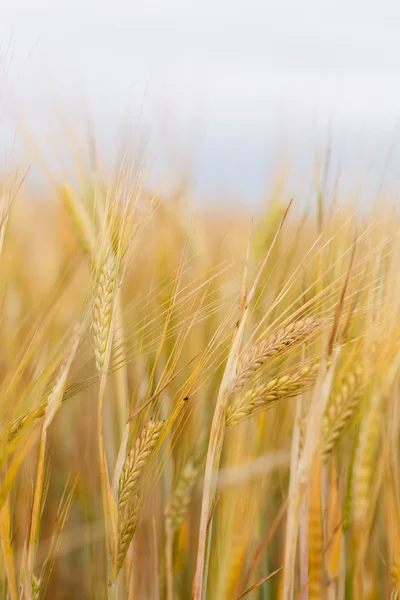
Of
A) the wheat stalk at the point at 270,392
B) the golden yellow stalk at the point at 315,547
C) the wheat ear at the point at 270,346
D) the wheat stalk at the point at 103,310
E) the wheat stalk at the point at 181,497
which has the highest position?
the wheat stalk at the point at 103,310

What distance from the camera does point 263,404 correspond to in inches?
22.4

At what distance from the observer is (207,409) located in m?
0.74

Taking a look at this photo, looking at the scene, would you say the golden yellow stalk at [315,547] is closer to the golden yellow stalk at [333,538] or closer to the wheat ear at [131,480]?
the golden yellow stalk at [333,538]

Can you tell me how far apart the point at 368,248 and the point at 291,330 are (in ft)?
0.45

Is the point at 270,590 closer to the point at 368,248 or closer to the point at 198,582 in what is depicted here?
the point at 198,582

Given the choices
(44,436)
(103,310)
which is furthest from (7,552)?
(103,310)

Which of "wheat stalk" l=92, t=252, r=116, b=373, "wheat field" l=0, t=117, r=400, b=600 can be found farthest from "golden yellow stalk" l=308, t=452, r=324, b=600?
"wheat stalk" l=92, t=252, r=116, b=373

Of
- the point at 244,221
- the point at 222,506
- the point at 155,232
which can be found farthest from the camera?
the point at 244,221

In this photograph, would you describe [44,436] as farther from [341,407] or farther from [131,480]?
[341,407]

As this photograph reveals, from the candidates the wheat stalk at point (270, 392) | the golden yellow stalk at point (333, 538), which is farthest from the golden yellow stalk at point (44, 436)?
the golden yellow stalk at point (333, 538)

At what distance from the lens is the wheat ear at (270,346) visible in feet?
1.79

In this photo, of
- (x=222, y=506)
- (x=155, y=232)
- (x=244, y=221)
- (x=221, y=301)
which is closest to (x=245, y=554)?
(x=222, y=506)

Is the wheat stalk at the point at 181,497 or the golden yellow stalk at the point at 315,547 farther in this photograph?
the wheat stalk at the point at 181,497

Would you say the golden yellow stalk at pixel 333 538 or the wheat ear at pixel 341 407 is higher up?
the wheat ear at pixel 341 407
